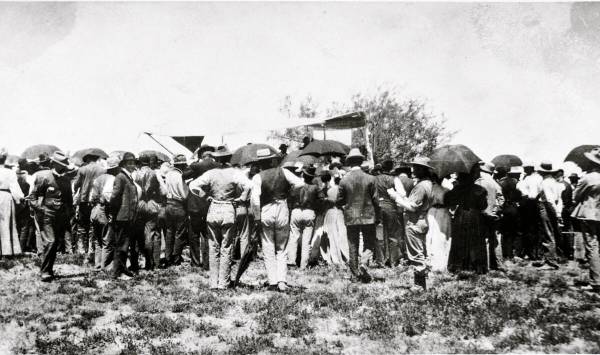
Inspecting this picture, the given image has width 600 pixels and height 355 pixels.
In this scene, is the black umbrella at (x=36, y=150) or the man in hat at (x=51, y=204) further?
the black umbrella at (x=36, y=150)

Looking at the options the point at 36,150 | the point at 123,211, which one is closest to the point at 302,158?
the point at 123,211

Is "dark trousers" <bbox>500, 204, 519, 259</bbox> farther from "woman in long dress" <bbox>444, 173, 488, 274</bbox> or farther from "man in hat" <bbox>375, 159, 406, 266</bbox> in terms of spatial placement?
"man in hat" <bbox>375, 159, 406, 266</bbox>

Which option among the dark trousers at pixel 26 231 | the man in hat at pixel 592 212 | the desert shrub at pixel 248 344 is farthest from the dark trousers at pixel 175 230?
the man in hat at pixel 592 212

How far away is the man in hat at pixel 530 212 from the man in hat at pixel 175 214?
759 cm

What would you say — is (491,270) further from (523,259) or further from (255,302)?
(255,302)

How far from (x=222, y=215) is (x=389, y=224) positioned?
4.08 m

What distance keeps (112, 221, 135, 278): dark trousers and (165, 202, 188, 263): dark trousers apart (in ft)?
4.07

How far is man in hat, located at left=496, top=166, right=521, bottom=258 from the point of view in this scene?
11047 millimetres

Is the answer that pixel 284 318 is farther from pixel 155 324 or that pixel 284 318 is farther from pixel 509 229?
pixel 509 229

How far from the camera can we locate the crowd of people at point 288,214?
7945 millimetres

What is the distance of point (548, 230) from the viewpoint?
10328mm

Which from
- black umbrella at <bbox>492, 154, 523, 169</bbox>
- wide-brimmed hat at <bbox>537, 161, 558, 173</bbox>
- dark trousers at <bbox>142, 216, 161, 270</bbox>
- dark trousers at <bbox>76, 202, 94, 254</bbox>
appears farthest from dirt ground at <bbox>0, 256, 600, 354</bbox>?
black umbrella at <bbox>492, 154, 523, 169</bbox>

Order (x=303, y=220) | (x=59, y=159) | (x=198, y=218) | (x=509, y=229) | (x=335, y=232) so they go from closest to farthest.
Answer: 1. (x=59, y=159)
2. (x=198, y=218)
3. (x=303, y=220)
4. (x=335, y=232)
5. (x=509, y=229)

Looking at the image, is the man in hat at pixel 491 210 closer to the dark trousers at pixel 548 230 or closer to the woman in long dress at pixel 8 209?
the dark trousers at pixel 548 230
